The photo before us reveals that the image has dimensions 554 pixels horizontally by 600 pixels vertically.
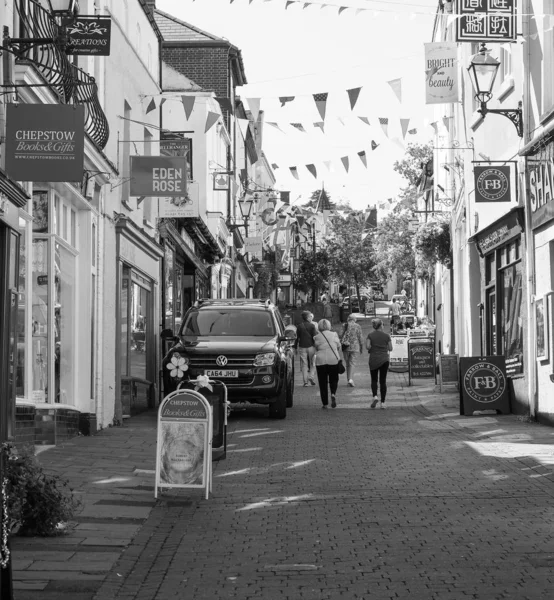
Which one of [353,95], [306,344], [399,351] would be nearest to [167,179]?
[353,95]

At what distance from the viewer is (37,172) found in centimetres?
1066

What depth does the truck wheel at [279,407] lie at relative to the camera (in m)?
17.5

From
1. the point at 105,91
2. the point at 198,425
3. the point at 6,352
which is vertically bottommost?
the point at 198,425

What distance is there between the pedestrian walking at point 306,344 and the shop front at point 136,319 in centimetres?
453

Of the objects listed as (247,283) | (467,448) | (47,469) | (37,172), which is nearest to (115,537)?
(47,469)

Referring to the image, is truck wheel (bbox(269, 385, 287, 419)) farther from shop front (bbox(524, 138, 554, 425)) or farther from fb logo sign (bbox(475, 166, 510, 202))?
fb logo sign (bbox(475, 166, 510, 202))

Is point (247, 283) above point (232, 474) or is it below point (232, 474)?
above

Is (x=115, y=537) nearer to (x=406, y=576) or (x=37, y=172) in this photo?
→ (x=406, y=576)

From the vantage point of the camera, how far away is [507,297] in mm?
20141

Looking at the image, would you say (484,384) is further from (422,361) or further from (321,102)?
(422,361)

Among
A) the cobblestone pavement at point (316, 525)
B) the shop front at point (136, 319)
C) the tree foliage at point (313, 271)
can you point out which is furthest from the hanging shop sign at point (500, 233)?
the tree foliage at point (313, 271)

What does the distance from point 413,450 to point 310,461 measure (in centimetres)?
156

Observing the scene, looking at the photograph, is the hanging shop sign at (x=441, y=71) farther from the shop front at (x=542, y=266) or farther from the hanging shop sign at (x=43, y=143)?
the hanging shop sign at (x=43, y=143)

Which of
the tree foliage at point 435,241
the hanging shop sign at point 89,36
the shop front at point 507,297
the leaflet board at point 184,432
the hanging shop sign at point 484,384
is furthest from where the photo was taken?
the tree foliage at point 435,241
